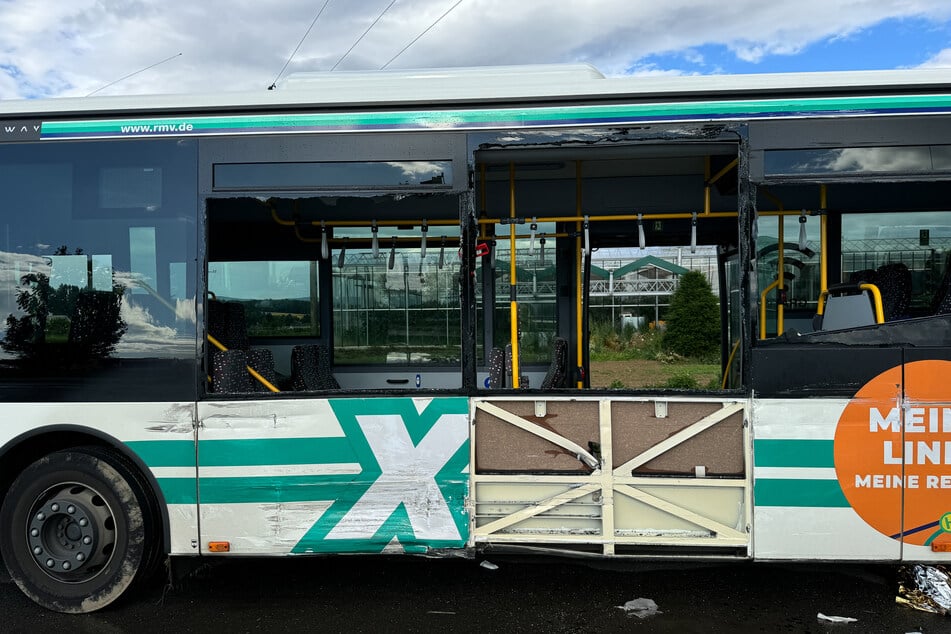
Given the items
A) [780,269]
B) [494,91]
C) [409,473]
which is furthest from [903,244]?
[409,473]

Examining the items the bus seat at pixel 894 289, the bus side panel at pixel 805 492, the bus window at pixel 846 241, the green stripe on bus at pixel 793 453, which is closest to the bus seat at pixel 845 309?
the bus seat at pixel 894 289

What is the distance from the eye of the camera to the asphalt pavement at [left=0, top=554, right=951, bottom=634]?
352 centimetres

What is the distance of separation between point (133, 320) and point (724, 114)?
3.52 m

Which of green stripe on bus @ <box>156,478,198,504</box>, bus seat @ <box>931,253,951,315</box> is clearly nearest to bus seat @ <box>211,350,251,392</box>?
green stripe on bus @ <box>156,478,198,504</box>

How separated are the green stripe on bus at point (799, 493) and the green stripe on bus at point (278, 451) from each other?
7.39ft

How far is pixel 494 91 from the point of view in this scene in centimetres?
356

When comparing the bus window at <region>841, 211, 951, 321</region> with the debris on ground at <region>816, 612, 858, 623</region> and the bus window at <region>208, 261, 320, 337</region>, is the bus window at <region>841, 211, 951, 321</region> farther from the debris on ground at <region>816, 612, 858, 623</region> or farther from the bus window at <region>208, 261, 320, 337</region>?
the bus window at <region>208, 261, 320, 337</region>

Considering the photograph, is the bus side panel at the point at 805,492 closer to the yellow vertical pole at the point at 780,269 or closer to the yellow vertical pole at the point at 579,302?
the yellow vertical pole at the point at 780,269

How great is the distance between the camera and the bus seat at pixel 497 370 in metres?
5.32

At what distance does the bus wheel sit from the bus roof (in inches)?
80.0

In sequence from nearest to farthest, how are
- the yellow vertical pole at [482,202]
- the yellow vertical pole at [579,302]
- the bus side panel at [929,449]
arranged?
1. the bus side panel at [929,449]
2. the yellow vertical pole at [482,202]
3. the yellow vertical pole at [579,302]

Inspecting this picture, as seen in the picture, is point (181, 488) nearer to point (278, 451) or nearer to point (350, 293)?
point (278, 451)

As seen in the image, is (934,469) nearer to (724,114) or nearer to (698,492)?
(698,492)

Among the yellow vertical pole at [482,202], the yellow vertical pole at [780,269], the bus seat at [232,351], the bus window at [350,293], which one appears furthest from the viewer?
the bus window at [350,293]
